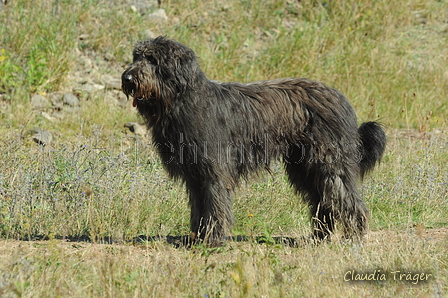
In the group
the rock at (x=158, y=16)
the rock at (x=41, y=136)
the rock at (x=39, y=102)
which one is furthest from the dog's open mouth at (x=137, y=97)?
the rock at (x=158, y=16)

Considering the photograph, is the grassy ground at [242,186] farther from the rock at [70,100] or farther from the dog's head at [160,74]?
the dog's head at [160,74]

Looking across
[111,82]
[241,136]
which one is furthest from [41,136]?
[241,136]

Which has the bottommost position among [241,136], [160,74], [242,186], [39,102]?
[242,186]

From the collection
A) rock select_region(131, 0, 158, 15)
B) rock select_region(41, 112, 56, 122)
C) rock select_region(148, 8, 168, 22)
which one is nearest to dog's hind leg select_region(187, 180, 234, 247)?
rock select_region(41, 112, 56, 122)

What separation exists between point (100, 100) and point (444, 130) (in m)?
6.20

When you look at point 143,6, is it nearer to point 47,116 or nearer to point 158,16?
point 158,16

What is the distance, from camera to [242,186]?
7.65 meters

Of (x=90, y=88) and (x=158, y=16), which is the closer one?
(x=90, y=88)

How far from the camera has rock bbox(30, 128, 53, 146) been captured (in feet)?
29.7

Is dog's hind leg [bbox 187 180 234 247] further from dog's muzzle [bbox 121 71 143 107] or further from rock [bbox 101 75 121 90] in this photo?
rock [bbox 101 75 121 90]

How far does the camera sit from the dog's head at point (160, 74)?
552 cm

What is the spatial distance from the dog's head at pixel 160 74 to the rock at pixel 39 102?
4.99 meters

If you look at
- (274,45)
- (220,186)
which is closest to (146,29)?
(274,45)

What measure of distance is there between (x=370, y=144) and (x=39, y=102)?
6.10 metres
